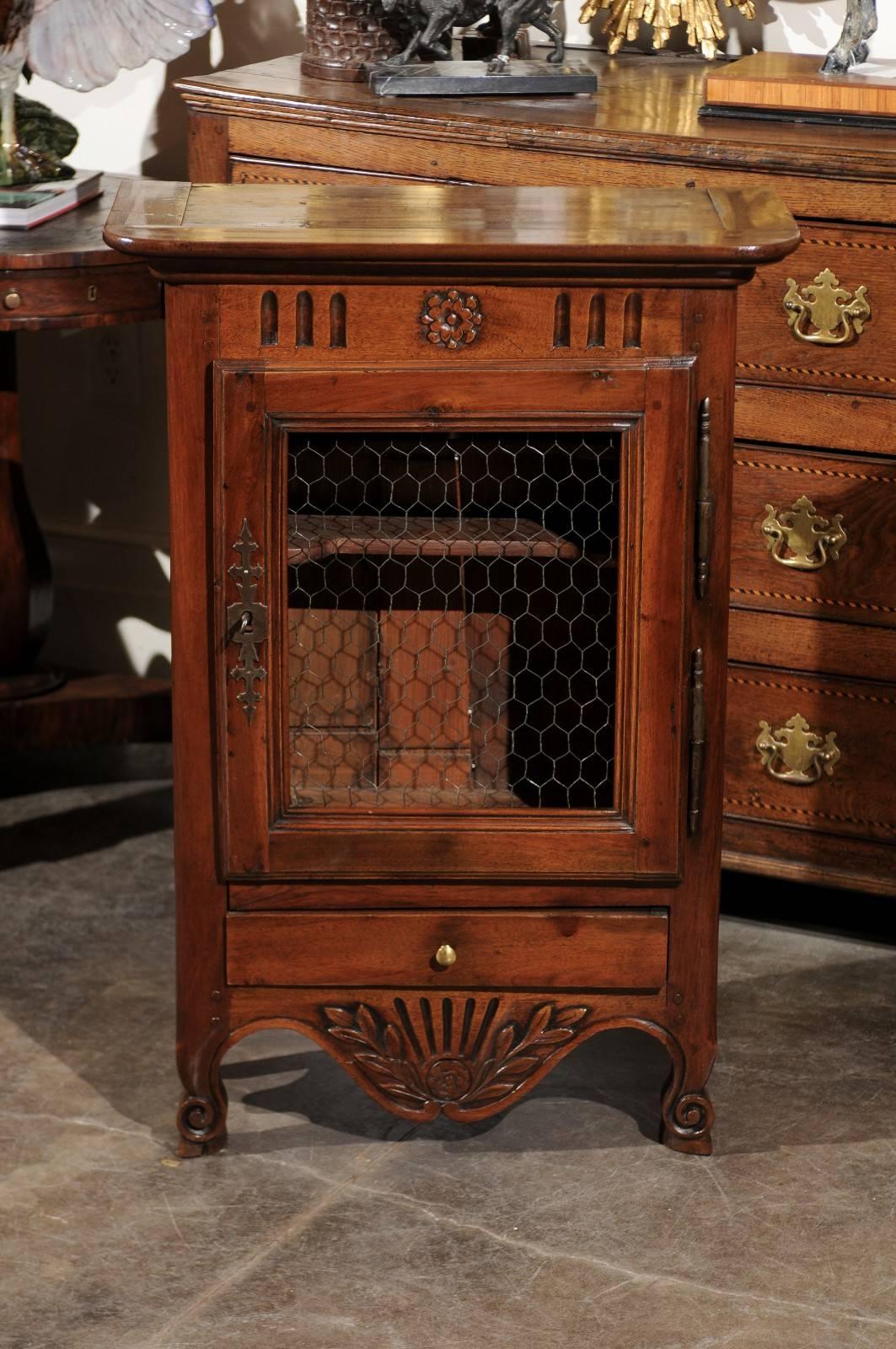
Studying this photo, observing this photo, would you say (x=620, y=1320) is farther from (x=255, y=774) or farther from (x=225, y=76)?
(x=225, y=76)

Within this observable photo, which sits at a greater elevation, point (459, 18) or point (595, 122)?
point (459, 18)

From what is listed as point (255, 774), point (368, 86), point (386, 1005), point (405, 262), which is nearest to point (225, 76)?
point (368, 86)

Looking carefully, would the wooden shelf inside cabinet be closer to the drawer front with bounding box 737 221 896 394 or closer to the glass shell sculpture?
the drawer front with bounding box 737 221 896 394

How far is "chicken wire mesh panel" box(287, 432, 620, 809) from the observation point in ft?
6.42

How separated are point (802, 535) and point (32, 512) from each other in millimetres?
1288

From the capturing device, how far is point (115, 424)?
11.0 ft

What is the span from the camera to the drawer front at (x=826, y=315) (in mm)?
2221

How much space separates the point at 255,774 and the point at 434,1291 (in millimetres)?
570

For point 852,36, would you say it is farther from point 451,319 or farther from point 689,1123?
point 689,1123

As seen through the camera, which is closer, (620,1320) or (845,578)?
(620,1320)

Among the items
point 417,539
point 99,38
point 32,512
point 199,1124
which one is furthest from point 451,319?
point 32,512

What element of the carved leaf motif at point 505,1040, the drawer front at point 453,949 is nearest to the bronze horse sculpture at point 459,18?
the drawer front at point 453,949

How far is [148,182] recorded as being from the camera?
2076mm

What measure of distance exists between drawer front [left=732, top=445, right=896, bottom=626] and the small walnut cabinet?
1.54 feet
